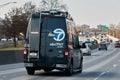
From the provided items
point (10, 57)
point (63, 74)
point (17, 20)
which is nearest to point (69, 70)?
point (63, 74)

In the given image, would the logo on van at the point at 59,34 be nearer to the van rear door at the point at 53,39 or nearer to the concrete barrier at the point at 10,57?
the van rear door at the point at 53,39

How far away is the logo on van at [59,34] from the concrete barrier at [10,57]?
16.3 meters

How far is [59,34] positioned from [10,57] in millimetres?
18505

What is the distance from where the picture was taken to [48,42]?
22.4 metres

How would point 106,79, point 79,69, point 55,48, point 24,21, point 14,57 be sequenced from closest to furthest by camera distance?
point 106,79 < point 55,48 < point 79,69 < point 14,57 < point 24,21

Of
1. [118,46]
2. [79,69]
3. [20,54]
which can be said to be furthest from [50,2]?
[79,69]

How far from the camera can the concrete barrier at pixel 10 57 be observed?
3844cm

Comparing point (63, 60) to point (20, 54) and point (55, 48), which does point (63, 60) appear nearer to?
point (55, 48)

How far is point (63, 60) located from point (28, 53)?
1668 mm

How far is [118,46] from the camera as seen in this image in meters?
124

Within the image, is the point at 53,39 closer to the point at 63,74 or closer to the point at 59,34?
the point at 59,34

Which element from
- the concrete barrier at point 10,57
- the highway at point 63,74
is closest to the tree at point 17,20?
the concrete barrier at point 10,57

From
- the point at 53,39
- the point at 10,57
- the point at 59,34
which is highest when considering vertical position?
the point at 59,34

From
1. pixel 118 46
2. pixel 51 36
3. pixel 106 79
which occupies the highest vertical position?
pixel 51 36
